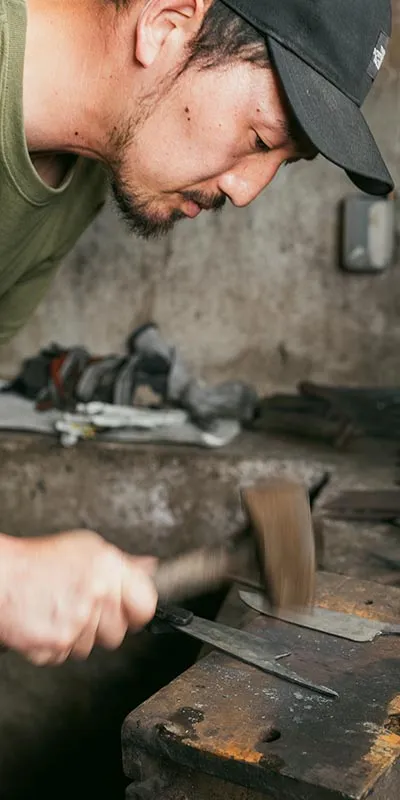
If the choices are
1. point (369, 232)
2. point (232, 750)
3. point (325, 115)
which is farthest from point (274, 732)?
point (369, 232)

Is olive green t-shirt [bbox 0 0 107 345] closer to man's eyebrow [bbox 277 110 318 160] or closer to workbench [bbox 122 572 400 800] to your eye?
man's eyebrow [bbox 277 110 318 160]

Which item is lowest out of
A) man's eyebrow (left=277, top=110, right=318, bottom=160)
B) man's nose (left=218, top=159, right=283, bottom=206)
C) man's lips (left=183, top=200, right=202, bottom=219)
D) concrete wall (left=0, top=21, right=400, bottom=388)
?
concrete wall (left=0, top=21, right=400, bottom=388)

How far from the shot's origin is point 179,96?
1746 mm

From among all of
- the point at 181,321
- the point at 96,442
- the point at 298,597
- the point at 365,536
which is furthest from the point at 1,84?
the point at 181,321

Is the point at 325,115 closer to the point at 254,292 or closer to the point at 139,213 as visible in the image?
the point at 139,213

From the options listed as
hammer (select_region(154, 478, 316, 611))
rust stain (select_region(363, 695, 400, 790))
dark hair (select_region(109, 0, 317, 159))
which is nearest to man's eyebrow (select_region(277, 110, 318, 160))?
dark hair (select_region(109, 0, 317, 159))

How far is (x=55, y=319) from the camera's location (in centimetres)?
437

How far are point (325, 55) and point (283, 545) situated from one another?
2.89ft

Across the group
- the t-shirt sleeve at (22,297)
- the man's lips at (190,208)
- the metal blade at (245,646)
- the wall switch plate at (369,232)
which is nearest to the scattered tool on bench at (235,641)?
the metal blade at (245,646)

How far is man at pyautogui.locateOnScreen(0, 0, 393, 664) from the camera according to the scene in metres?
1.60

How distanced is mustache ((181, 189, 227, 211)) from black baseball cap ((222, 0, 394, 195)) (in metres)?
0.32

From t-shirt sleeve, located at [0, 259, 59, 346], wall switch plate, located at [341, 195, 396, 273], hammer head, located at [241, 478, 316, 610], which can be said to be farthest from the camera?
wall switch plate, located at [341, 195, 396, 273]

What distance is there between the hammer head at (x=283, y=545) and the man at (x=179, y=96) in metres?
0.22

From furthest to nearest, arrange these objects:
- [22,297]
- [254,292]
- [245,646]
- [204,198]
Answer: [254,292]
[22,297]
[204,198]
[245,646]
